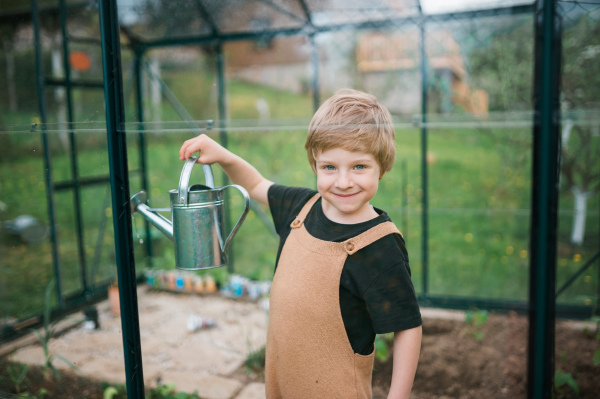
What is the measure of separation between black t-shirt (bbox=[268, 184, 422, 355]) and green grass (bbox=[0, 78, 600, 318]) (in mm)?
1560

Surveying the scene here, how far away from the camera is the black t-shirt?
39.0 inches

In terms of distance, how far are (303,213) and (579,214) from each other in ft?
8.17

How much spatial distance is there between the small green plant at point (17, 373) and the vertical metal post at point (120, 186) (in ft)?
3.30

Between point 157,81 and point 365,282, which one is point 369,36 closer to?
point 157,81

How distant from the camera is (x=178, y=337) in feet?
8.41

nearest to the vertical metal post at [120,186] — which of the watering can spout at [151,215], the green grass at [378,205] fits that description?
the watering can spout at [151,215]

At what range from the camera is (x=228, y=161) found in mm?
1296

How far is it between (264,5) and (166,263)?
5.86ft

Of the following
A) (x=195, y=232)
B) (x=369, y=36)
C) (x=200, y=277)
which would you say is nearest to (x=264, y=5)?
(x=369, y=36)

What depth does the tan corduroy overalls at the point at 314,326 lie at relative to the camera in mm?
1061

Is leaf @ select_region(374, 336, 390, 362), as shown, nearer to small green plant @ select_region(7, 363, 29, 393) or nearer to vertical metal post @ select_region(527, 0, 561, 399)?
vertical metal post @ select_region(527, 0, 561, 399)

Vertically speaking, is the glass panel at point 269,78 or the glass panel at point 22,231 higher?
the glass panel at point 269,78

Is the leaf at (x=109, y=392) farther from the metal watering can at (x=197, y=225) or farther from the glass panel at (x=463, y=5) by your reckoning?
the glass panel at (x=463, y=5)

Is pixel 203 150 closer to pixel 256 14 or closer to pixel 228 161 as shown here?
pixel 228 161
